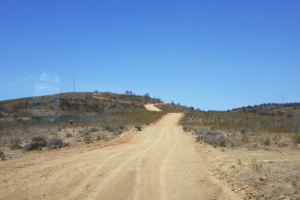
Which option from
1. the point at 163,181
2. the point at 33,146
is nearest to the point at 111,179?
the point at 163,181

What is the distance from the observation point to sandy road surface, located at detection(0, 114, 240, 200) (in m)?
8.70

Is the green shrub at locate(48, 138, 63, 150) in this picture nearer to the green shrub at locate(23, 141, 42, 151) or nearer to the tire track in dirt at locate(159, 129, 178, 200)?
the green shrub at locate(23, 141, 42, 151)

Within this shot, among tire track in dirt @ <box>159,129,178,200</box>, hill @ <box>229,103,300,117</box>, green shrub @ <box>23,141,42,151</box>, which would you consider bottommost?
tire track in dirt @ <box>159,129,178,200</box>

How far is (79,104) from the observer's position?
75438 mm

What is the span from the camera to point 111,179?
1036 cm

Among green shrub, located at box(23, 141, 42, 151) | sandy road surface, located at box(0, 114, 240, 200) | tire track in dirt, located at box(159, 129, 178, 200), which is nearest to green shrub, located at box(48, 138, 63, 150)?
green shrub, located at box(23, 141, 42, 151)

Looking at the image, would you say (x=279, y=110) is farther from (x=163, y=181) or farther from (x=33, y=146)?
(x=163, y=181)

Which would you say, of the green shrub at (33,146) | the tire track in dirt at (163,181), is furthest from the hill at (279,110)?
the tire track in dirt at (163,181)

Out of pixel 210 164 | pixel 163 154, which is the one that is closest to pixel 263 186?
pixel 210 164

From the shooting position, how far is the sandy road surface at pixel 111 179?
28.5 ft

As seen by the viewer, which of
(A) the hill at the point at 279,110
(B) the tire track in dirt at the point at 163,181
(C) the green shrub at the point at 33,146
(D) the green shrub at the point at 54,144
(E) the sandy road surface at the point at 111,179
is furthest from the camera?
(A) the hill at the point at 279,110

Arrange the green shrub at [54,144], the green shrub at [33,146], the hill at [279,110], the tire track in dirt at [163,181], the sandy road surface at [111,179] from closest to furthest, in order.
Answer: the tire track in dirt at [163,181] < the sandy road surface at [111,179] < the green shrub at [33,146] < the green shrub at [54,144] < the hill at [279,110]

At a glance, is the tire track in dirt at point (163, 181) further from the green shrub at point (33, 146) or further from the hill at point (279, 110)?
the hill at point (279, 110)

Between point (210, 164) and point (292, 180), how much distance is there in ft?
16.6
